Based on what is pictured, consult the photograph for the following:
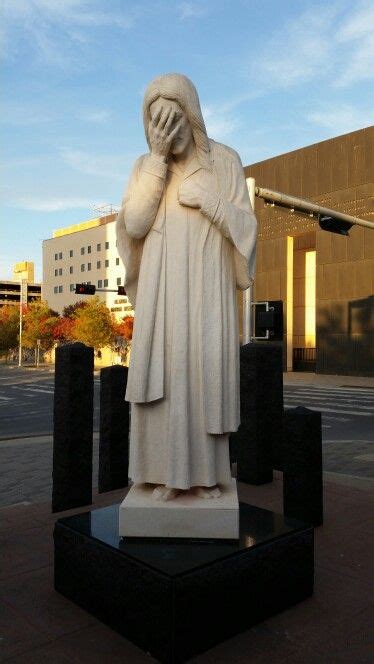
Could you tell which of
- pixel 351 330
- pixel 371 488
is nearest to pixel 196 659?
pixel 371 488

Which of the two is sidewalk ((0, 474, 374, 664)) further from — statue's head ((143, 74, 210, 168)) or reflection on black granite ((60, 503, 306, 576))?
statue's head ((143, 74, 210, 168))

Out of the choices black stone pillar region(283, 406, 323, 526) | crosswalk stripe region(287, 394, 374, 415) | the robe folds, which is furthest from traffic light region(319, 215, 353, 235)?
the robe folds

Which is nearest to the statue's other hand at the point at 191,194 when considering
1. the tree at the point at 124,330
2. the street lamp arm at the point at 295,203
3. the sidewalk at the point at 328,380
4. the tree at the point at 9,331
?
the street lamp arm at the point at 295,203

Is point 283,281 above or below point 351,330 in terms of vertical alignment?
above

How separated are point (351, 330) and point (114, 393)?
26.9m

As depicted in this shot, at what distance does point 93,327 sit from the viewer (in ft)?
148

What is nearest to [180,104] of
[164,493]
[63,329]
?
[164,493]

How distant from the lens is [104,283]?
212 feet

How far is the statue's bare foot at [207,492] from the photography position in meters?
3.15

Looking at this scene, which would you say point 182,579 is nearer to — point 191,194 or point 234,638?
point 234,638

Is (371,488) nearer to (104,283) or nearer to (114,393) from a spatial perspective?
(114,393)

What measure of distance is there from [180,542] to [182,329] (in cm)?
127

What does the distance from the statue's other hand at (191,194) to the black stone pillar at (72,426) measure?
102 inches

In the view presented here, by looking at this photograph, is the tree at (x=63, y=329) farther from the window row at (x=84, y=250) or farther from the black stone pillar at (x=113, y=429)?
the black stone pillar at (x=113, y=429)
